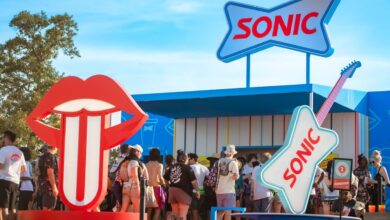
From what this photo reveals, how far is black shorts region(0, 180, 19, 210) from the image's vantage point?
1359cm

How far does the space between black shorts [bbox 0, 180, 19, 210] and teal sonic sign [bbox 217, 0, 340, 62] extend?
30.3 ft

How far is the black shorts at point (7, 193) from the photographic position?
13.6 metres

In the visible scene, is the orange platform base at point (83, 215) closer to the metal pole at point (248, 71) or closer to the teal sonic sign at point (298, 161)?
the teal sonic sign at point (298, 161)

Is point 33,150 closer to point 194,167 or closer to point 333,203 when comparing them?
point 194,167

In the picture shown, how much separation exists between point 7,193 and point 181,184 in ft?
9.95

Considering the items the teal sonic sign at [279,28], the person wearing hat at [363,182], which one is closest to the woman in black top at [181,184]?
the person wearing hat at [363,182]

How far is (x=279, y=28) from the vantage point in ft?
69.7

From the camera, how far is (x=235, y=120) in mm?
23141

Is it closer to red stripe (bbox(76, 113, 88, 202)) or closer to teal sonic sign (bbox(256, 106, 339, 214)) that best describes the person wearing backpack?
teal sonic sign (bbox(256, 106, 339, 214))

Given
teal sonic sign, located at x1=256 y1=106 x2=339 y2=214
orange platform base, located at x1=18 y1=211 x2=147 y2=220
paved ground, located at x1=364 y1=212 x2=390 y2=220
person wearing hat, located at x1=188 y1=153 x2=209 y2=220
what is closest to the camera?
orange platform base, located at x1=18 y1=211 x2=147 y2=220

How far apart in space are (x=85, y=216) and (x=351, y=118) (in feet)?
→ 41.6

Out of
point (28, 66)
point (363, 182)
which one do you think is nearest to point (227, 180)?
point (363, 182)

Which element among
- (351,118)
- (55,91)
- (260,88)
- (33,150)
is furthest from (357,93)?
(33,150)

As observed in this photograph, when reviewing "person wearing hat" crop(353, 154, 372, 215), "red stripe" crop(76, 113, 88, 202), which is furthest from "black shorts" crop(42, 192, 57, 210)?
"person wearing hat" crop(353, 154, 372, 215)
